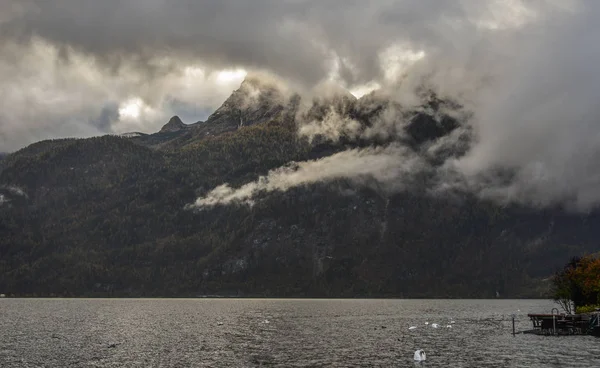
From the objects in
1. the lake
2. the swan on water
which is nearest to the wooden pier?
the lake

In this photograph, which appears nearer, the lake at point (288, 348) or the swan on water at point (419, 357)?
the lake at point (288, 348)

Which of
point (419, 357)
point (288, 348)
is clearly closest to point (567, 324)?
point (419, 357)

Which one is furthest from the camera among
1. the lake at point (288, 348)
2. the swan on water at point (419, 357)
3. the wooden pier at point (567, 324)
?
the wooden pier at point (567, 324)

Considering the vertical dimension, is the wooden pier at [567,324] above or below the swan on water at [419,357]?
above

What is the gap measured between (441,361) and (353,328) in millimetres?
85014

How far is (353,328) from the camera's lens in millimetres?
198125

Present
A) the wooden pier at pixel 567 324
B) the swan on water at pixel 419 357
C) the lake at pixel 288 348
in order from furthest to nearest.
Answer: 1. the wooden pier at pixel 567 324
2. the swan on water at pixel 419 357
3. the lake at pixel 288 348

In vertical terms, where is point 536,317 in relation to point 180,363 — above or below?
above

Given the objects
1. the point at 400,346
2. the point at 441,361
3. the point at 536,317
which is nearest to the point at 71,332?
the point at 400,346

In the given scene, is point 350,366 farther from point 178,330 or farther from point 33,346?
point 178,330

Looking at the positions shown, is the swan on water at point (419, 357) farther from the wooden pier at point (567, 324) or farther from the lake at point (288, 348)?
the wooden pier at point (567, 324)

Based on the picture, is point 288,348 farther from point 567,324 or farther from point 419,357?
point 567,324

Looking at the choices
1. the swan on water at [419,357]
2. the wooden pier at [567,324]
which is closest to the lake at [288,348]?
the swan on water at [419,357]

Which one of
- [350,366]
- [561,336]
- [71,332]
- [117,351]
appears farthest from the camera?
[71,332]
